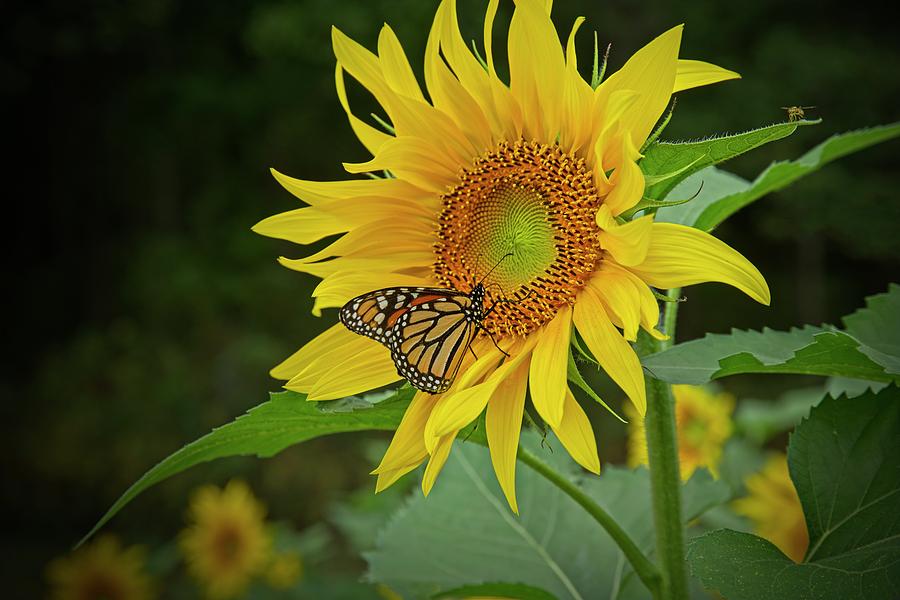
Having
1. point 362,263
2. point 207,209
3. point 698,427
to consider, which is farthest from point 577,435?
point 207,209

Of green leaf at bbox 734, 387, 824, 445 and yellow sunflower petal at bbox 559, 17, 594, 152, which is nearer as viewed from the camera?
yellow sunflower petal at bbox 559, 17, 594, 152

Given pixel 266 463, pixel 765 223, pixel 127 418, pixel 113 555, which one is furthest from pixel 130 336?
pixel 765 223

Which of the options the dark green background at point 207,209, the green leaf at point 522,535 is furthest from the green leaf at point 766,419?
the dark green background at point 207,209

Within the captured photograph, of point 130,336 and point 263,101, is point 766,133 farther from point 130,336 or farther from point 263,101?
point 263,101

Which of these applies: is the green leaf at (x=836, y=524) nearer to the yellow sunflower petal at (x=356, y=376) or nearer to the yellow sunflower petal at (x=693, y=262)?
the yellow sunflower petal at (x=693, y=262)

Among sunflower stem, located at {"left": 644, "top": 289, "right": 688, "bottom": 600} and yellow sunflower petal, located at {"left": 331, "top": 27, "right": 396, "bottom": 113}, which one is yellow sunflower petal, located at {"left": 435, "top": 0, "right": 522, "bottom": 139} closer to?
yellow sunflower petal, located at {"left": 331, "top": 27, "right": 396, "bottom": 113}

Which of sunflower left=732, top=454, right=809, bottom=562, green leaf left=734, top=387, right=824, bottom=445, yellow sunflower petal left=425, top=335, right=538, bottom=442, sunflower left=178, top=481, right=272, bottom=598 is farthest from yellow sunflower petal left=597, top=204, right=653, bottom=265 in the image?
sunflower left=178, top=481, right=272, bottom=598
